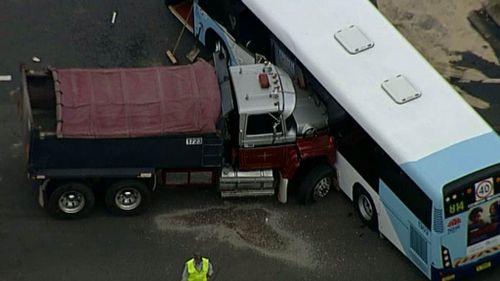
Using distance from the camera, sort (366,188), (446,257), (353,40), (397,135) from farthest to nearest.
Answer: (353,40) → (366,188) → (397,135) → (446,257)

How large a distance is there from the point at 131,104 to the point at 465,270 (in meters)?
6.18

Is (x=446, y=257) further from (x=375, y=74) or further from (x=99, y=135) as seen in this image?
(x=99, y=135)

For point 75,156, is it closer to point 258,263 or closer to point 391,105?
point 258,263

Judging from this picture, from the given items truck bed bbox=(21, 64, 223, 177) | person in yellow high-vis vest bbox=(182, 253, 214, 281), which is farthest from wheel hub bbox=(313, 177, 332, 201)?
person in yellow high-vis vest bbox=(182, 253, 214, 281)

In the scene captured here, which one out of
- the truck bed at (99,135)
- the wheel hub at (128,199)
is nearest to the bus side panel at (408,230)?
the truck bed at (99,135)

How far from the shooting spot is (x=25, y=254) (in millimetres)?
19875

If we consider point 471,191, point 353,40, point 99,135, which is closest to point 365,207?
point 471,191

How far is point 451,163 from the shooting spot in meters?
18.6

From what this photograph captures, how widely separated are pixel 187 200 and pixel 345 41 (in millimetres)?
4009

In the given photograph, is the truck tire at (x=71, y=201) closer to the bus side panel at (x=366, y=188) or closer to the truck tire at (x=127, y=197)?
the truck tire at (x=127, y=197)

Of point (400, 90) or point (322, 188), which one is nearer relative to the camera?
point (400, 90)

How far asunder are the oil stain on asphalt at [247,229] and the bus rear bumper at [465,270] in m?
2.15

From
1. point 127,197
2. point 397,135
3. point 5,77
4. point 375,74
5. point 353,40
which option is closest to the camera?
point 397,135

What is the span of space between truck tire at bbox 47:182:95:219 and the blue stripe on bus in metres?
5.47
